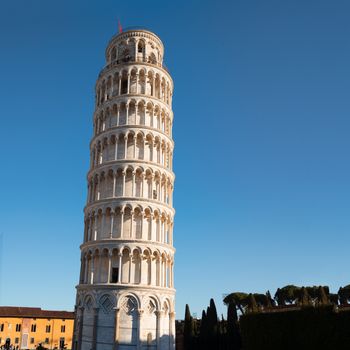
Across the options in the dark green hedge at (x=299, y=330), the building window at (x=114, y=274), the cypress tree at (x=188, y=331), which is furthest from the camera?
the cypress tree at (x=188, y=331)

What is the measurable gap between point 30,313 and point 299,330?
66047mm

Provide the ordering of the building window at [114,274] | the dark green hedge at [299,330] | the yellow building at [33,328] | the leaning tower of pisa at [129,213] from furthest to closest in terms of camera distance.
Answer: the yellow building at [33,328] < the building window at [114,274] < the leaning tower of pisa at [129,213] < the dark green hedge at [299,330]

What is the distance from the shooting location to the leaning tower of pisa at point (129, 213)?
38.3m

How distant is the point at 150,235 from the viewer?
41.4 metres

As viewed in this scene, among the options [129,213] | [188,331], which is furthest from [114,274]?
[188,331]

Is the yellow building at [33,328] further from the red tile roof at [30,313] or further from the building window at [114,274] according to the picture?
the building window at [114,274]

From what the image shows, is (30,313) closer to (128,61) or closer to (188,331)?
(188,331)

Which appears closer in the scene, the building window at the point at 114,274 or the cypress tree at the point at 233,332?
the building window at the point at 114,274

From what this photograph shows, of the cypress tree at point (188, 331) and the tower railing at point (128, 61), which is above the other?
the tower railing at point (128, 61)

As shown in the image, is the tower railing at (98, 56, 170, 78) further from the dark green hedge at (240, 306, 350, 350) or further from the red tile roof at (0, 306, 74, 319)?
the red tile roof at (0, 306, 74, 319)

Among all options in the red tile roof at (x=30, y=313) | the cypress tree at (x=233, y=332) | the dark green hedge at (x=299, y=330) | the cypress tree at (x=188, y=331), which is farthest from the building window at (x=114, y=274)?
the red tile roof at (x=30, y=313)

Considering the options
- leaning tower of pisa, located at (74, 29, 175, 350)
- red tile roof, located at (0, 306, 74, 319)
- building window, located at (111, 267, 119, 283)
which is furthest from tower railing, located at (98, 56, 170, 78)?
red tile roof, located at (0, 306, 74, 319)

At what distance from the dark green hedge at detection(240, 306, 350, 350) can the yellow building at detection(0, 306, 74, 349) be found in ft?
190

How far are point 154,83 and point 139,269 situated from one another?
Answer: 77.2 feet
